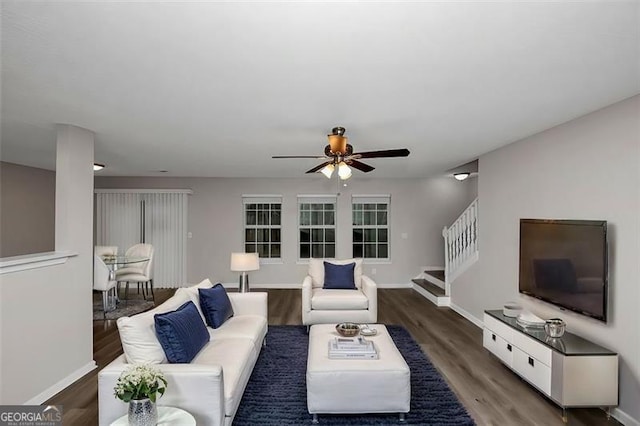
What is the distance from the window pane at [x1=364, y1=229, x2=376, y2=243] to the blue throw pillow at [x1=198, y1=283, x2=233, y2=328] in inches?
189

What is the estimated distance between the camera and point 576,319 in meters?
3.26

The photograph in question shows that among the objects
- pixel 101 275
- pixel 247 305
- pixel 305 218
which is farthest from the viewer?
pixel 305 218

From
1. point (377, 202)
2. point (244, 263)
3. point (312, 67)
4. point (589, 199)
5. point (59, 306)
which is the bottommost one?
point (59, 306)

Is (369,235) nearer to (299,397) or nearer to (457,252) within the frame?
(457,252)

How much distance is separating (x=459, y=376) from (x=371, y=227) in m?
4.84

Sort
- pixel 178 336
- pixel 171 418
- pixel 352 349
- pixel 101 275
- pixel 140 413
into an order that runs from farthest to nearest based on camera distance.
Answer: pixel 101 275
pixel 352 349
pixel 178 336
pixel 171 418
pixel 140 413

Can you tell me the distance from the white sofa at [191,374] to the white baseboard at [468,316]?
11.4ft

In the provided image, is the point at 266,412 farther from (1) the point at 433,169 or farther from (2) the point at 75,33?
(1) the point at 433,169

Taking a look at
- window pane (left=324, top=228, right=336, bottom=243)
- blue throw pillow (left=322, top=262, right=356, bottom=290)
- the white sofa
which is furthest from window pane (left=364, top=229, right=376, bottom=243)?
the white sofa

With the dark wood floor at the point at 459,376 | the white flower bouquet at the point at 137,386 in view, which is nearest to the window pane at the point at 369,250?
the dark wood floor at the point at 459,376

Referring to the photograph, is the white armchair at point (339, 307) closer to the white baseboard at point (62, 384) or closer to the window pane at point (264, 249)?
the white baseboard at point (62, 384)

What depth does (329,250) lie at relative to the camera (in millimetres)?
8188

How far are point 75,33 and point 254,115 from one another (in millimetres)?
1535

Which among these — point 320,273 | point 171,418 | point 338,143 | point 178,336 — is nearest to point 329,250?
point 320,273
